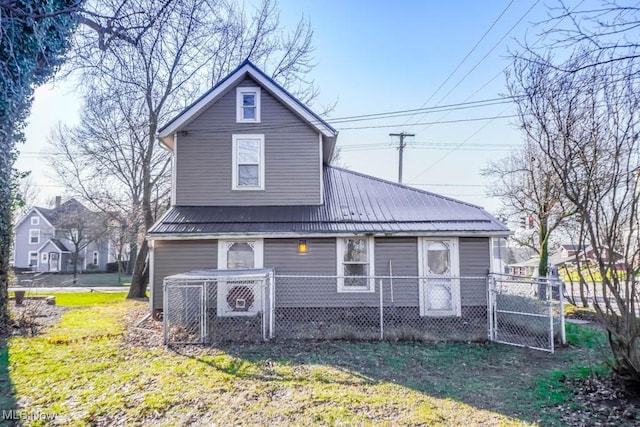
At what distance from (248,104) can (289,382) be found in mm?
8181

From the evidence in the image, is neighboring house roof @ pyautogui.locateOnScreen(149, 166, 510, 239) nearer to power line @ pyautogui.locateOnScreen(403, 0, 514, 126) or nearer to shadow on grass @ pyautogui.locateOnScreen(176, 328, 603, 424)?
shadow on grass @ pyautogui.locateOnScreen(176, 328, 603, 424)

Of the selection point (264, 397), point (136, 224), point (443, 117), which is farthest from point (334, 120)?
point (136, 224)

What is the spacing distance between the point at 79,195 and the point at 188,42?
50.9 ft

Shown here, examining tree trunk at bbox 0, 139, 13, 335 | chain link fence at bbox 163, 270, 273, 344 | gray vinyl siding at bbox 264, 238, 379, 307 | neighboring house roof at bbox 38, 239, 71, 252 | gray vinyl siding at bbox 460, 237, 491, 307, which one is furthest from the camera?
neighboring house roof at bbox 38, 239, 71, 252

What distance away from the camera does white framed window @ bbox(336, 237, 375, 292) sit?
30.5ft

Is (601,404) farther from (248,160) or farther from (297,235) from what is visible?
(248,160)

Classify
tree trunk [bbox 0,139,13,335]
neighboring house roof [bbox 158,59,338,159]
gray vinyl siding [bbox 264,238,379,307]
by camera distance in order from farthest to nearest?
1. neighboring house roof [bbox 158,59,338,159]
2. gray vinyl siding [bbox 264,238,379,307]
3. tree trunk [bbox 0,139,13,335]

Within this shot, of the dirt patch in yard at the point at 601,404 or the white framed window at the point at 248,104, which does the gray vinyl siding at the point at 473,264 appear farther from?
the white framed window at the point at 248,104

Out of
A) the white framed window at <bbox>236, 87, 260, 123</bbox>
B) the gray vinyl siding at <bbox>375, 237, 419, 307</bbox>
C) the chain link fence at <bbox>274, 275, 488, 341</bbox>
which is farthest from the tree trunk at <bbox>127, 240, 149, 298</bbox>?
the gray vinyl siding at <bbox>375, 237, 419, 307</bbox>

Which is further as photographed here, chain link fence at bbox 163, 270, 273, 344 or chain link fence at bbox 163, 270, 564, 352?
chain link fence at bbox 163, 270, 564, 352

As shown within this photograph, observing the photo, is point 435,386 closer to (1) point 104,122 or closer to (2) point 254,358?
(2) point 254,358

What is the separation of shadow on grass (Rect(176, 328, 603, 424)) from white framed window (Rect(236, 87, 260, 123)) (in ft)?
21.6

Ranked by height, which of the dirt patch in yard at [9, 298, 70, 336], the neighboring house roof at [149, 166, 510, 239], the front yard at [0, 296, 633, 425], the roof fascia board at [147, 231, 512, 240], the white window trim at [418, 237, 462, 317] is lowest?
the dirt patch in yard at [9, 298, 70, 336]

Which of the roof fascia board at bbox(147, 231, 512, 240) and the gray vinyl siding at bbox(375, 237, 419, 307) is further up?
the roof fascia board at bbox(147, 231, 512, 240)
